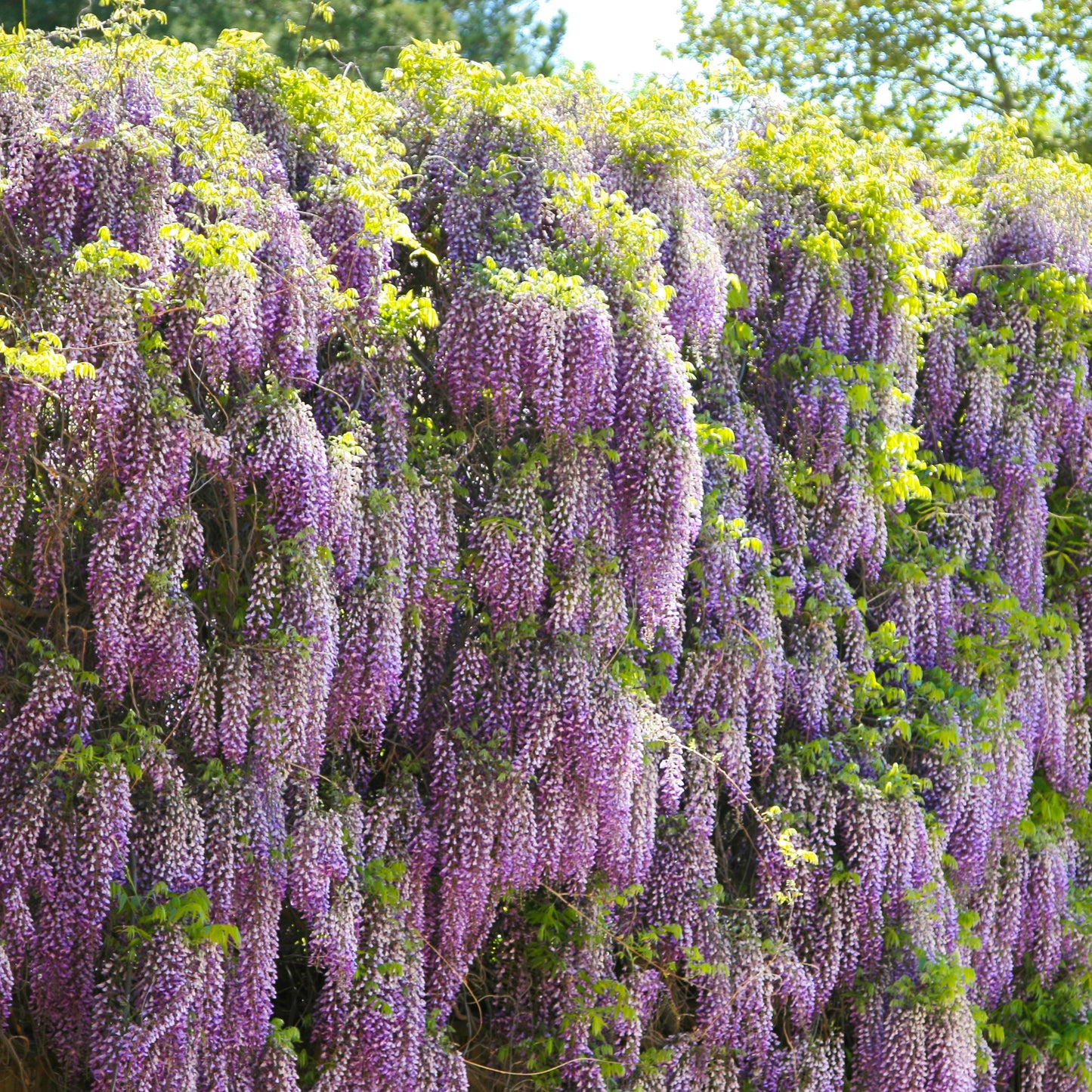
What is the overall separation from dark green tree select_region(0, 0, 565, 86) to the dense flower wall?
631 cm

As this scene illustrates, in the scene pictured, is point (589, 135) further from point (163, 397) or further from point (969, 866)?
point (969, 866)

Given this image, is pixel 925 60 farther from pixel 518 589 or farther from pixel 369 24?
pixel 518 589

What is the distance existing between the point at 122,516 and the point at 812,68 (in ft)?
47.9

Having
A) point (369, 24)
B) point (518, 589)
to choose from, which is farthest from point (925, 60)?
point (518, 589)

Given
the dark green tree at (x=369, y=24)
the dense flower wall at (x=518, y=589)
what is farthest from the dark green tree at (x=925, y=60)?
the dense flower wall at (x=518, y=589)

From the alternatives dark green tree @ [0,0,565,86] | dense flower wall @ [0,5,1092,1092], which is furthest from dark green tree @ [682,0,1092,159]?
dense flower wall @ [0,5,1092,1092]

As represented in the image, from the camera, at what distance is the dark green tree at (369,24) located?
40.1 ft

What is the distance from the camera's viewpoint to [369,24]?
13320mm

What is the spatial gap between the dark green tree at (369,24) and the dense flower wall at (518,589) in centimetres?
631

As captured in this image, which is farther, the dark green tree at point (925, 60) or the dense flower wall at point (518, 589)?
the dark green tree at point (925, 60)

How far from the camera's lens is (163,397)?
4.21m

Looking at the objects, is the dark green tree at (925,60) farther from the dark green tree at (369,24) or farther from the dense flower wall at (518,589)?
the dense flower wall at (518,589)

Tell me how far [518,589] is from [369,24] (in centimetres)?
976

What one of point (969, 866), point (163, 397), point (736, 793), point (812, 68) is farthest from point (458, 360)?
point (812, 68)
